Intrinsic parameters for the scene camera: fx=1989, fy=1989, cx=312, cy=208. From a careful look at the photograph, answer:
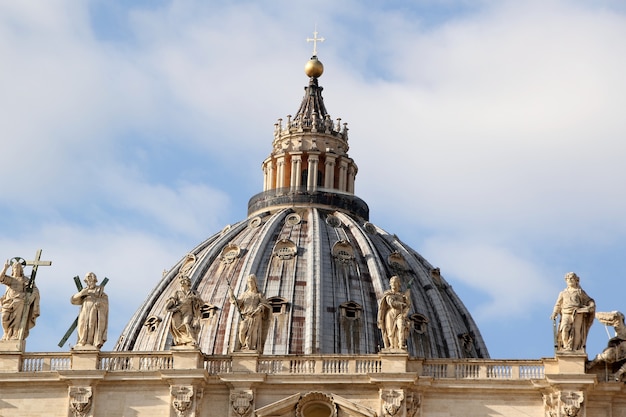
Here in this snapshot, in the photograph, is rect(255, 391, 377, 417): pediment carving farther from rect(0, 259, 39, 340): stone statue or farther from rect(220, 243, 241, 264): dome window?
rect(220, 243, 241, 264): dome window

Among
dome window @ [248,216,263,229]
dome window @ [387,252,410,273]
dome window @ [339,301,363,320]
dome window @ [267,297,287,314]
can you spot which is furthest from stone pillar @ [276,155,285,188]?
dome window @ [339,301,363,320]

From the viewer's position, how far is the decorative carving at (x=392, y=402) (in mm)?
73438

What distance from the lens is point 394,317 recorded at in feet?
245

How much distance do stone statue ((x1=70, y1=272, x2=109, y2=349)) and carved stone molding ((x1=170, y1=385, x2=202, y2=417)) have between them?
3.92 metres

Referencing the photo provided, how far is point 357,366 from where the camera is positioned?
246ft

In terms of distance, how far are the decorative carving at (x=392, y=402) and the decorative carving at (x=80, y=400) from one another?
1107cm

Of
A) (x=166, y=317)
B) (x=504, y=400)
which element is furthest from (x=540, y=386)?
(x=166, y=317)

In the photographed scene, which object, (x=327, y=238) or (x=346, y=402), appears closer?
(x=346, y=402)

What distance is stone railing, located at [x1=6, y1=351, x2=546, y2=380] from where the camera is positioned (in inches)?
2923

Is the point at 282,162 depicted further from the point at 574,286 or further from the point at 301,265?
the point at 574,286

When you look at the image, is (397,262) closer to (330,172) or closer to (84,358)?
(330,172)

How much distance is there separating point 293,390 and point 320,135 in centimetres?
7577

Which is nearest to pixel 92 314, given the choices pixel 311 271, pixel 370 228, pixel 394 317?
pixel 394 317

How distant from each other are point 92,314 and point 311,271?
209 ft
